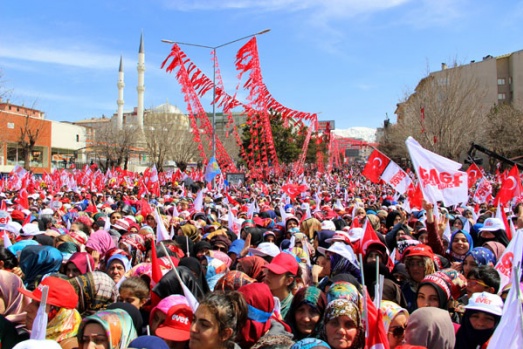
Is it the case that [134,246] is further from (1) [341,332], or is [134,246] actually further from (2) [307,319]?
(1) [341,332]

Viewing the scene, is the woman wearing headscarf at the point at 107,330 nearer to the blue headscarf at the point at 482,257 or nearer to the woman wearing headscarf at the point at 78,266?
the woman wearing headscarf at the point at 78,266

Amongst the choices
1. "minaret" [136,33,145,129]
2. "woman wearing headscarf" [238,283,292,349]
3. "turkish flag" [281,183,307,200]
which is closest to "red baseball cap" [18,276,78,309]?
"woman wearing headscarf" [238,283,292,349]

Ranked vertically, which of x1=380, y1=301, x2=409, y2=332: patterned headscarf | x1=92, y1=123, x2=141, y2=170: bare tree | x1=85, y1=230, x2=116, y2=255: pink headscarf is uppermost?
x1=92, y1=123, x2=141, y2=170: bare tree

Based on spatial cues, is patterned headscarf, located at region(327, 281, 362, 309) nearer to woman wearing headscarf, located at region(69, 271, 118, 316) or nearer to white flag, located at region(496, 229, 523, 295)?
white flag, located at region(496, 229, 523, 295)

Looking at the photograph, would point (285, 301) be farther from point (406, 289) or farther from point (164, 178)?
point (164, 178)

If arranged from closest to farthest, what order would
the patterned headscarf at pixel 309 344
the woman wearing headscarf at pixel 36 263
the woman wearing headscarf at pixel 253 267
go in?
1. the patterned headscarf at pixel 309 344
2. the woman wearing headscarf at pixel 253 267
3. the woman wearing headscarf at pixel 36 263

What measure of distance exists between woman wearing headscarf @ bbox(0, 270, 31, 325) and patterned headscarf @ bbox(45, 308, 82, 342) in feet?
1.69

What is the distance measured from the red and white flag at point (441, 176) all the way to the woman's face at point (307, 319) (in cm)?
369

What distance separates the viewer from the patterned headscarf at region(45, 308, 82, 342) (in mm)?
3346

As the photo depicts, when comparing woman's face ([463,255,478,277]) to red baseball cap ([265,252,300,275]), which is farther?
woman's face ([463,255,478,277])

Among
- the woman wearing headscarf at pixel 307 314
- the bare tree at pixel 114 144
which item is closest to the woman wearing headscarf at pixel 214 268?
the woman wearing headscarf at pixel 307 314

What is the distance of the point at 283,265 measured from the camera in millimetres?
4164

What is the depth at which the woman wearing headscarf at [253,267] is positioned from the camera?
4.43 metres

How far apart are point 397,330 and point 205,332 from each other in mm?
1404
